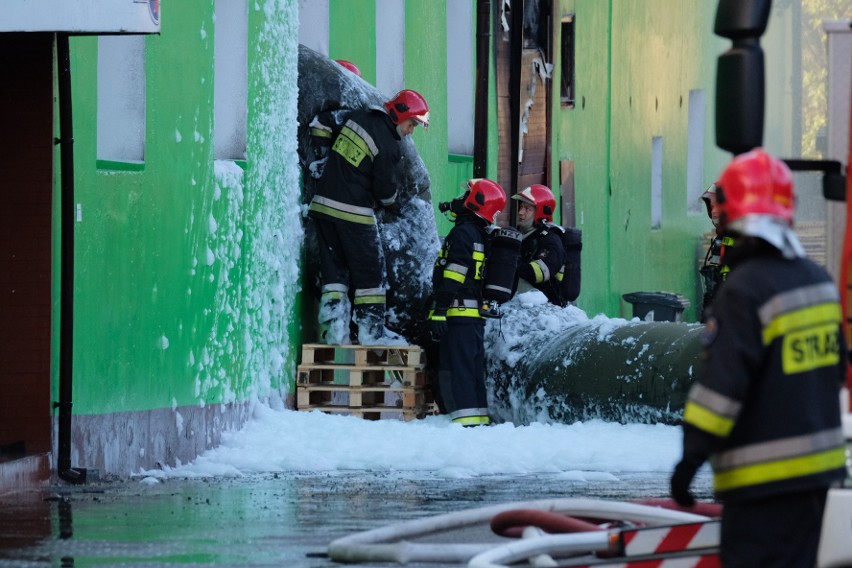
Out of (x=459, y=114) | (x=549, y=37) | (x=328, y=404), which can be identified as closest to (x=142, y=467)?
(x=328, y=404)

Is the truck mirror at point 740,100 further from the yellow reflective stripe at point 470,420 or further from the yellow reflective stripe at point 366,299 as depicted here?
the yellow reflective stripe at point 366,299

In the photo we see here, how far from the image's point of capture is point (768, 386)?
506 centimetres

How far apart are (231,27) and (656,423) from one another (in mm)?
4363

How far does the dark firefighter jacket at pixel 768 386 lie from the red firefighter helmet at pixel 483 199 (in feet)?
32.6

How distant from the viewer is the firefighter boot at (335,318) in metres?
15.0

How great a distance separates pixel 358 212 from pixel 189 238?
8.25ft

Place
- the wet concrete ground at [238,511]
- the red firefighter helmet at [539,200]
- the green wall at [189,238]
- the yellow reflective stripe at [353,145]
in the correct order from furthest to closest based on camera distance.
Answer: the red firefighter helmet at [539,200] < the yellow reflective stripe at [353,145] < the green wall at [189,238] < the wet concrete ground at [238,511]

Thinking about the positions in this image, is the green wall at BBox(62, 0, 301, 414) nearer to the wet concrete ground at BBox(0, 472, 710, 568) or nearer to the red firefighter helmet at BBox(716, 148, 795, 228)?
the wet concrete ground at BBox(0, 472, 710, 568)

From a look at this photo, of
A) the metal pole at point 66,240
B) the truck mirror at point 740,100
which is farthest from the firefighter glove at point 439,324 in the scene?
the truck mirror at point 740,100

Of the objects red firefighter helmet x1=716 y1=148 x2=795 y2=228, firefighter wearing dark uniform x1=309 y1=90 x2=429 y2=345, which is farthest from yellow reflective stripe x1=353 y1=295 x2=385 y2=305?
red firefighter helmet x1=716 y1=148 x2=795 y2=228

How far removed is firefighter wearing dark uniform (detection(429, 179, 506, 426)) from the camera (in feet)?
48.9

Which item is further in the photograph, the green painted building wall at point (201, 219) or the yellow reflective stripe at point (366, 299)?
the yellow reflective stripe at point (366, 299)

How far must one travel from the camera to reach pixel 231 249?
13469mm

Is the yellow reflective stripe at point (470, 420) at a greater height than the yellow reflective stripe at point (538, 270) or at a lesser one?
lesser
